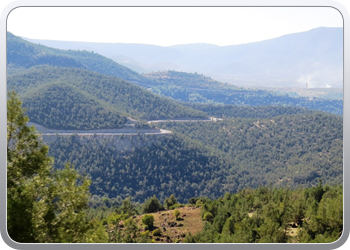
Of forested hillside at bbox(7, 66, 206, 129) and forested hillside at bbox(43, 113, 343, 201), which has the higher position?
forested hillside at bbox(7, 66, 206, 129)

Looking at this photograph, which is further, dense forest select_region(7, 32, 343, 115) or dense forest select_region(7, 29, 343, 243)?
dense forest select_region(7, 32, 343, 115)

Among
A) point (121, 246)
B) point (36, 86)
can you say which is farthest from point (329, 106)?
point (121, 246)

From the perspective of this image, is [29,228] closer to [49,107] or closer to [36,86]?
[49,107]

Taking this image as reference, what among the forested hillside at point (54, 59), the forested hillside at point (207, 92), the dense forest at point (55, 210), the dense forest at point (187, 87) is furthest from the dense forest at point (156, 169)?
the forested hillside at point (207, 92)

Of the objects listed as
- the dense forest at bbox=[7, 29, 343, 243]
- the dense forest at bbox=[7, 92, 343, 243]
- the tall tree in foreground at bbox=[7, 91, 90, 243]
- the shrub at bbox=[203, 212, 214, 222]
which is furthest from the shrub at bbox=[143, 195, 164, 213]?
the tall tree in foreground at bbox=[7, 91, 90, 243]

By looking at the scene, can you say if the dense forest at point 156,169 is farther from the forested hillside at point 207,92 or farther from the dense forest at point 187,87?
the forested hillside at point 207,92

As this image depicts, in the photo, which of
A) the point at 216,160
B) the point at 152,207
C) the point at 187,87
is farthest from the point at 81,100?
the point at 187,87

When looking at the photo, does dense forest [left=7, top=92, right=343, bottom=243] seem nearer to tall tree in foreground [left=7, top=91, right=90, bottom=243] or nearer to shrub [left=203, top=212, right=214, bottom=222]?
tall tree in foreground [left=7, top=91, right=90, bottom=243]
